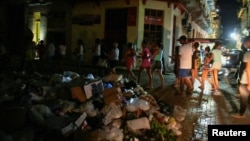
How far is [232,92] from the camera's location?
13117 mm

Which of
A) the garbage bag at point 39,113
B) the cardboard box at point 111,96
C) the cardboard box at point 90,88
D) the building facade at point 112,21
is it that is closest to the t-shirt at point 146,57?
the cardboard box at point 90,88

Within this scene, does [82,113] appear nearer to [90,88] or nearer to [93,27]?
[90,88]

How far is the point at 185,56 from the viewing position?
10.9 metres

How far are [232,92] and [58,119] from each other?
8319 millimetres

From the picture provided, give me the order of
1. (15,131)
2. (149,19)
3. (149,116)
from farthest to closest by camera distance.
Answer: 1. (149,19)
2. (149,116)
3. (15,131)

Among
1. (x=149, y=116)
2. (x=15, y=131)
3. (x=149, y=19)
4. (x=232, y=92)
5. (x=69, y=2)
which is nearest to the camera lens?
(x=15, y=131)

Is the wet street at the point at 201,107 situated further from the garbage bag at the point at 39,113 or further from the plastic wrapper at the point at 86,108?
the garbage bag at the point at 39,113

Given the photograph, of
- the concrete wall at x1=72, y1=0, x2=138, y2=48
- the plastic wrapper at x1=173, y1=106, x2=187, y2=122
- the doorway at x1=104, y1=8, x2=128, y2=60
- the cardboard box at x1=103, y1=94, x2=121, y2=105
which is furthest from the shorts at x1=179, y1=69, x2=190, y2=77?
the doorway at x1=104, y1=8, x2=128, y2=60

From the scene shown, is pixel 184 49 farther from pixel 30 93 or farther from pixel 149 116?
pixel 30 93

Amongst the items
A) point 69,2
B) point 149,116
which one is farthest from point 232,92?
point 69,2

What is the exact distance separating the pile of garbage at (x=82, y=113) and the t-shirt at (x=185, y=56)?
2.38m

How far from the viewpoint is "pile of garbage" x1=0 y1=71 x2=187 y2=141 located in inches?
244

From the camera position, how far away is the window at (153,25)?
2119 centimetres

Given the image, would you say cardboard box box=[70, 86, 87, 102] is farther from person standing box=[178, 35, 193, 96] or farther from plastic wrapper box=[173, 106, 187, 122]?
person standing box=[178, 35, 193, 96]
